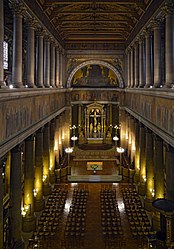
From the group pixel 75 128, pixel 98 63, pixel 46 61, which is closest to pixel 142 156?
pixel 46 61

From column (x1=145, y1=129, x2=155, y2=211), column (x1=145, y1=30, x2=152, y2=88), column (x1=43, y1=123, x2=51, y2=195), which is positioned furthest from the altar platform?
column (x1=145, y1=30, x2=152, y2=88)

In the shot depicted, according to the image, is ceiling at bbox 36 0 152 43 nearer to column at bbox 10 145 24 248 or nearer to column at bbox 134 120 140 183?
column at bbox 134 120 140 183

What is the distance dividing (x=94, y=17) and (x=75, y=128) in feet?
56.3

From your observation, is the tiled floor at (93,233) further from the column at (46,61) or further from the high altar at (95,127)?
the high altar at (95,127)

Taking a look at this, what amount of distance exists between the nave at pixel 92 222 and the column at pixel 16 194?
121 cm

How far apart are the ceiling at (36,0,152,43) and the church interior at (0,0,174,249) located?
8 cm

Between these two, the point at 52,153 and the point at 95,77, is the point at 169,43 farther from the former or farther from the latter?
the point at 95,77

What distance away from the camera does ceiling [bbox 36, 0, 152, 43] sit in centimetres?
2006

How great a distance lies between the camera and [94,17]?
2466 centimetres

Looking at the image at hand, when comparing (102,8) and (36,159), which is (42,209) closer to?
(36,159)

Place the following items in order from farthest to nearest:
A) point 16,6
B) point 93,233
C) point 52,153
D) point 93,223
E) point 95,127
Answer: point 95,127, point 52,153, point 93,223, point 93,233, point 16,6

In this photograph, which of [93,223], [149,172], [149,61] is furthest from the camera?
[149,172]

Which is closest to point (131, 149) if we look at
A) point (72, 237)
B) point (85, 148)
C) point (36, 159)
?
point (85, 148)

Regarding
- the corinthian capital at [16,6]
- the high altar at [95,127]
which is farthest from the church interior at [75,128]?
the high altar at [95,127]
